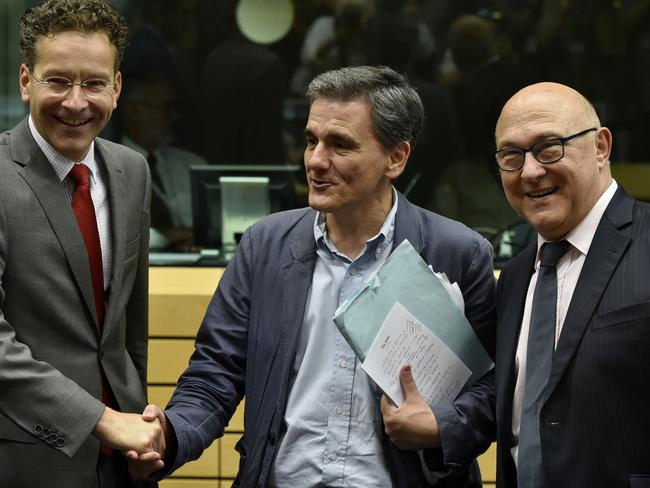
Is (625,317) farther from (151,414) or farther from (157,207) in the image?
(157,207)

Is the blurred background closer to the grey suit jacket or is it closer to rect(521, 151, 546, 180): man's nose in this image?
the grey suit jacket

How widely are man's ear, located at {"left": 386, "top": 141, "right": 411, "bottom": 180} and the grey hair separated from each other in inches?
0.8

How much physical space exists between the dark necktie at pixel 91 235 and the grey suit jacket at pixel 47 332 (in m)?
0.03

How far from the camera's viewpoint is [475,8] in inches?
281

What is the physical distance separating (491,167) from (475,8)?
1.01 meters

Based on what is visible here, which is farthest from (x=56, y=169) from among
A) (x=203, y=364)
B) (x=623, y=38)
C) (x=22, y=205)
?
(x=623, y=38)

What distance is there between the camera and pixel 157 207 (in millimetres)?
6906

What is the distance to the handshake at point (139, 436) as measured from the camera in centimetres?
→ 298

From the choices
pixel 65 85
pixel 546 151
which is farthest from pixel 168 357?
pixel 546 151

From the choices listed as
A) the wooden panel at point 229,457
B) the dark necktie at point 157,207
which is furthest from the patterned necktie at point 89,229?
the dark necktie at point 157,207

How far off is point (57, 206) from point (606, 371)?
1474 mm

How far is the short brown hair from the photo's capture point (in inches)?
119

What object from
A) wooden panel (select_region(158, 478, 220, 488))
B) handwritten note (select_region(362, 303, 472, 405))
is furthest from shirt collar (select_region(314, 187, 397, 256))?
wooden panel (select_region(158, 478, 220, 488))

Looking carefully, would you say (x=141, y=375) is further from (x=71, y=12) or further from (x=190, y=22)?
(x=190, y=22)
